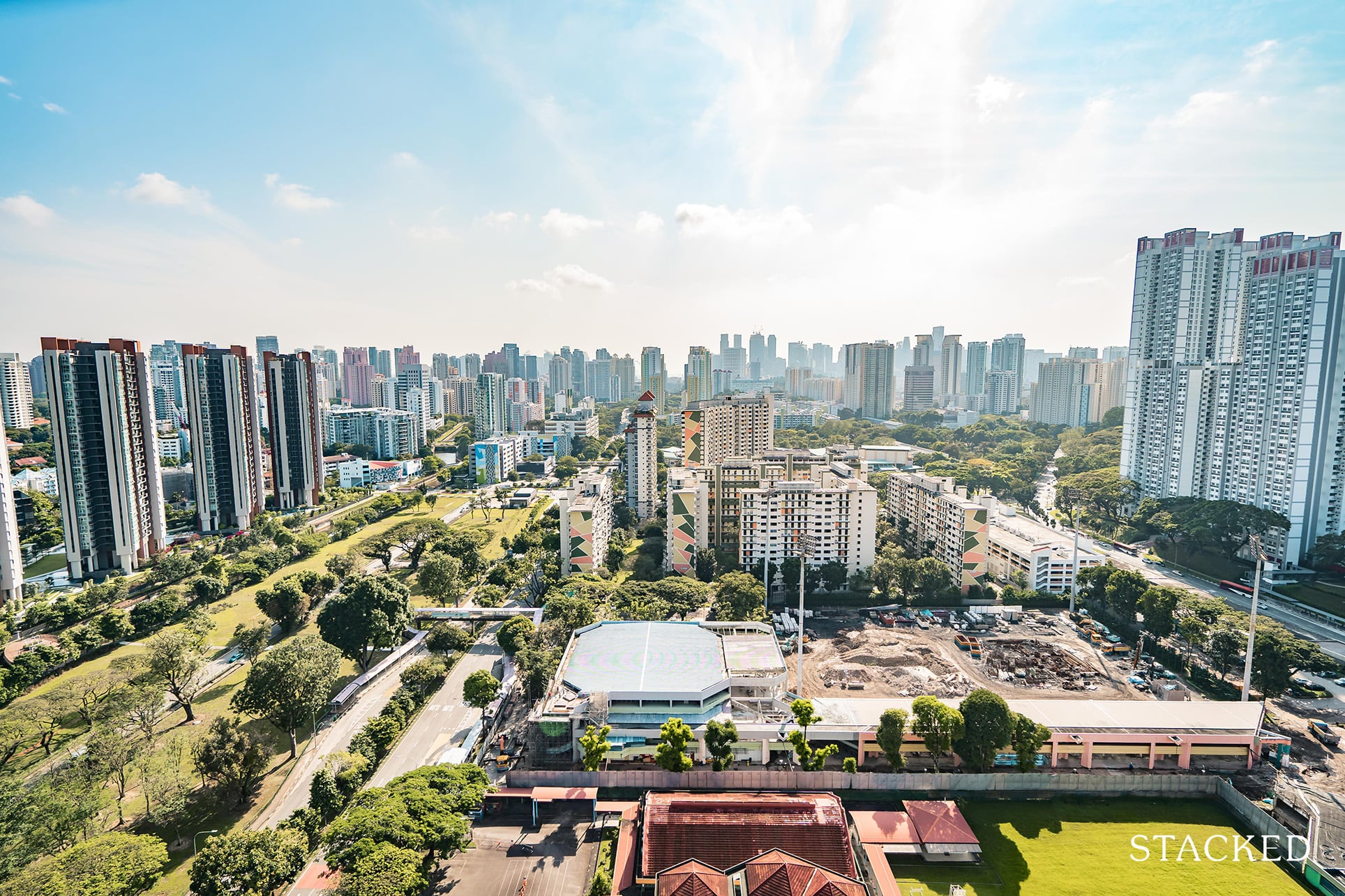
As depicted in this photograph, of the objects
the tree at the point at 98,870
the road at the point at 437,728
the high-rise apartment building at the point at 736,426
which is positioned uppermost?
the high-rise apartment building at the point at 736,426

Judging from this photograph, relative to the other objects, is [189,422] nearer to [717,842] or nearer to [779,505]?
[779,505]

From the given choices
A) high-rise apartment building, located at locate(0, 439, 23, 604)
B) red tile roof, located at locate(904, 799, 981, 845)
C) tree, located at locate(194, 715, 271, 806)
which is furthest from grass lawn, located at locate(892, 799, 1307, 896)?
high-rise apartment building, located at locate(0, 439, 23, 604)

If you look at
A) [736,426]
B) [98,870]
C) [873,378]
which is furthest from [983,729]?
[873,378]

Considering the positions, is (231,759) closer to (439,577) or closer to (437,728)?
(437,728)

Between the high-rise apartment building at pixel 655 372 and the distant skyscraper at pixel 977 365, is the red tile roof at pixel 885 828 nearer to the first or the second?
the high-rise apartment building at pixel 655 372

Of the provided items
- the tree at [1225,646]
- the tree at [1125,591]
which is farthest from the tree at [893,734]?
the tree at [1125,591]

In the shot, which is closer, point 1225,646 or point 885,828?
point 885,828

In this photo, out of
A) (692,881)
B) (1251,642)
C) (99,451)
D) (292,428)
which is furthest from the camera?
(292,428)
